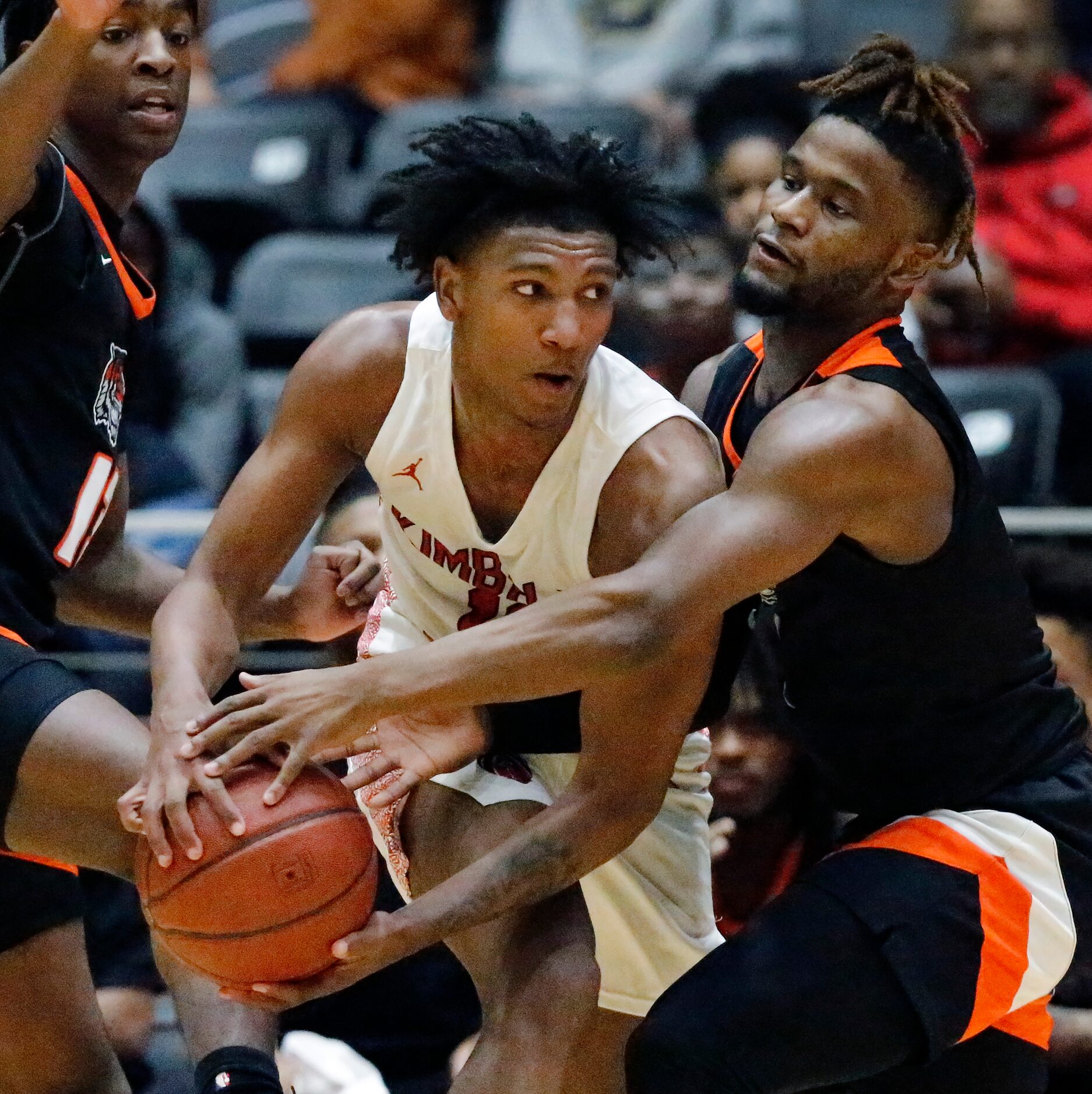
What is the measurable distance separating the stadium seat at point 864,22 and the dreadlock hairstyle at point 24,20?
4.49m

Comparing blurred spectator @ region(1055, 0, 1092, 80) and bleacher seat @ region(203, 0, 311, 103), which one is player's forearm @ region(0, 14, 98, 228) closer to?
bleacher seat @ region(203, 0, 311, 103)

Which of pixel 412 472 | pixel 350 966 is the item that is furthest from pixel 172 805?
pixel 412 472

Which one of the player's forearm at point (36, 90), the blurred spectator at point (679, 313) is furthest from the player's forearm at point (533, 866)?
the blurred spectator at point (679, 313)

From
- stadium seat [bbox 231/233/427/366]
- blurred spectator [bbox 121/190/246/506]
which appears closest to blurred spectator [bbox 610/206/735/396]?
stadium seat [bbox 231/233/427/366]

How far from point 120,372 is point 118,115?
1.59 ft

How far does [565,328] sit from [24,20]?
1247 mm

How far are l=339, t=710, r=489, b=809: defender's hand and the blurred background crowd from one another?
101 cm

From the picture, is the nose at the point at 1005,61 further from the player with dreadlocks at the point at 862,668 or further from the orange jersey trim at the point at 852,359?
the orange jersey trim at the point at 852,359

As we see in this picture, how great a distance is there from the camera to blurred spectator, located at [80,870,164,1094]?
445 cm

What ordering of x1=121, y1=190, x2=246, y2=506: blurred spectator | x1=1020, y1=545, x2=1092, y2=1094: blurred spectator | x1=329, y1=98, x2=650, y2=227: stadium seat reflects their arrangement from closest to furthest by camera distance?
x1=1020, y1=545, x2=1092, y2=1094: blurred spectator < x1=121, y1=190, x2=246, y2=506: blurred spectator < x1=329, y1=98, x2=650, y2=227: stadium seat

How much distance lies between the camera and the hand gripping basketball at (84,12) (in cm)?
288

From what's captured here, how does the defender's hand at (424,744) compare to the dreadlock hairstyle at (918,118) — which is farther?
the dreadlock hairstyle at (918,118)

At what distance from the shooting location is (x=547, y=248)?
315 centimetres

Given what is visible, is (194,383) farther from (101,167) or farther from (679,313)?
(101,167)
